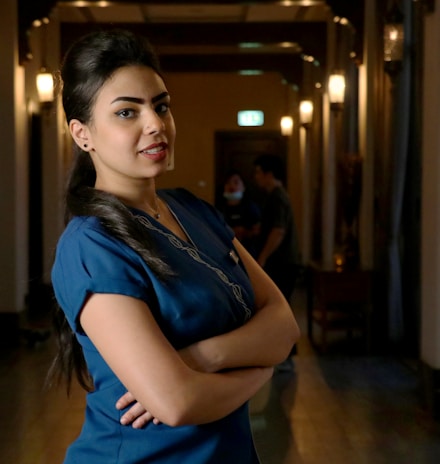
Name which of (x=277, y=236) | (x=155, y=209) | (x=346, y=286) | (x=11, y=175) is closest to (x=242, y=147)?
(x=11, y=175)

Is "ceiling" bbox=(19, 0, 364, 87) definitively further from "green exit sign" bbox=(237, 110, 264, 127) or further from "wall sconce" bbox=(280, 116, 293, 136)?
"green exit sign" bbox=(237, 110, 264, 127)

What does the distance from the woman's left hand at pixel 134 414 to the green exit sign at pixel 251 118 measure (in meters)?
17.1

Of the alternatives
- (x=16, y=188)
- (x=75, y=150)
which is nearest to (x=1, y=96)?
(x=16, y=188)

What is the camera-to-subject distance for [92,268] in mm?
1372

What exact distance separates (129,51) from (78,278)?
0.39m

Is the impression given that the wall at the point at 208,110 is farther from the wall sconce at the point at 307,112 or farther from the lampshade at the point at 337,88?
the lampshade at the point at 337,88

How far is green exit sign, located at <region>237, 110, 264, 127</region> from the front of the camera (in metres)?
18.3

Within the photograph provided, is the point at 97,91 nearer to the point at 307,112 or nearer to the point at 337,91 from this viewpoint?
the point at 337,91

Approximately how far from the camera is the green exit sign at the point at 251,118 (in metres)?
18.3

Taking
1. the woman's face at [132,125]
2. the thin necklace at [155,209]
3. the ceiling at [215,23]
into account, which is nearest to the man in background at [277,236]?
the ceiling at [215,23]

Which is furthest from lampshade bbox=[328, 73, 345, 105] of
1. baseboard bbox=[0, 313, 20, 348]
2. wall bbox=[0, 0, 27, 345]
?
baseboard bbox=[0, 313, 20, 348]

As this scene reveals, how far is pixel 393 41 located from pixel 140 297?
6.21 meters

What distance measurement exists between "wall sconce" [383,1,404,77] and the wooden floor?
235 cm

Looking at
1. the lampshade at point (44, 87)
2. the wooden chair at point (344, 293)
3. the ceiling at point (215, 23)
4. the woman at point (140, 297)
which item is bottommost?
the wooden chair at point (344, 293)
